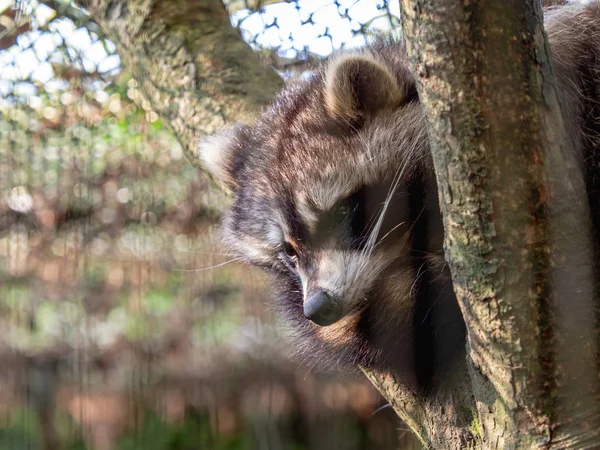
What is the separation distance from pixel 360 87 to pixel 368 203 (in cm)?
32

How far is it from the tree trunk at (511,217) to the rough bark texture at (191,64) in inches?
56.9

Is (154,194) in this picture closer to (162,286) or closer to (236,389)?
(162,286)

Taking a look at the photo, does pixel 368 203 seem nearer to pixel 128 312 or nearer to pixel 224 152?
pixel 224 152

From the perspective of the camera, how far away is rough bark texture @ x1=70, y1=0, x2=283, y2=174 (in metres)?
2.48

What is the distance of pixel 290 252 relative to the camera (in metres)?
2.03

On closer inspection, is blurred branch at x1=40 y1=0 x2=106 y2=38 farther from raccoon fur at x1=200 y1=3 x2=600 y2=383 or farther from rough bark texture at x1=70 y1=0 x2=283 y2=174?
raccoon fur at x1=200 y1=3 x2=600 y2=383

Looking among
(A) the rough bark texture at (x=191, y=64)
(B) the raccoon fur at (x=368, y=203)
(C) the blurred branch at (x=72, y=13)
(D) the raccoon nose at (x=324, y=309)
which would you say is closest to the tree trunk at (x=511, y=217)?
(B) the raccoon fur at (x=368, y=203)

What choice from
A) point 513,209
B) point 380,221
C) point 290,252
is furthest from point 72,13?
point 513,209

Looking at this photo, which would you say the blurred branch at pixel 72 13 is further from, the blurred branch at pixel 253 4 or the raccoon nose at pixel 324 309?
the raccoon nose at pixel 324 309

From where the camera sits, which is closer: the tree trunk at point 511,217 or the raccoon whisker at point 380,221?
the tree trunk at point 511,217

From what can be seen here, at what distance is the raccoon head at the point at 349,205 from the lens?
67.2 inches

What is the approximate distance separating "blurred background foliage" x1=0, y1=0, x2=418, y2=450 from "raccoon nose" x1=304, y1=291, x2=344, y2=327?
1751mm

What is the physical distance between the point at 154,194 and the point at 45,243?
0.67m

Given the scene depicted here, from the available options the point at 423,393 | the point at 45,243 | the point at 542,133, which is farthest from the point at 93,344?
the point at 542,133
